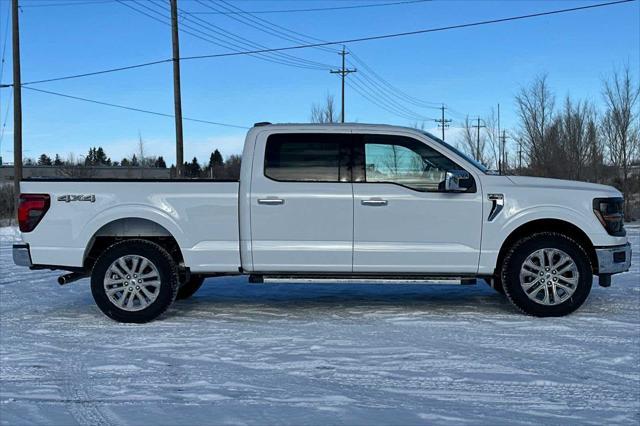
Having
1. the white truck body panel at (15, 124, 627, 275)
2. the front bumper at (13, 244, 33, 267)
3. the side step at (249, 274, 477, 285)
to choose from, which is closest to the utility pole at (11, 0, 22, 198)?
the front bumper at (13, 244, 33, 267)

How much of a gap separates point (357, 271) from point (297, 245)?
67 cm

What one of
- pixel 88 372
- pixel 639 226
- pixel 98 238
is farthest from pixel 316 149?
pixel 639 226

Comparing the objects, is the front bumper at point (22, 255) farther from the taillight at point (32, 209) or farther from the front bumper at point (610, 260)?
the front bumper at point (610, 260)

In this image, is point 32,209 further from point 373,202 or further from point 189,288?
point 373,202

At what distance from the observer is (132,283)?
5938 mm

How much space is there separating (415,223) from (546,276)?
57.0 inches

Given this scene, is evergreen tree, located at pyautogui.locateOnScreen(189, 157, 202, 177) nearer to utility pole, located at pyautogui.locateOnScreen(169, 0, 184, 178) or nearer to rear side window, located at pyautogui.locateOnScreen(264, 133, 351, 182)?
utility pole, located at pyautogui.locateOnScreen(169, 0, 184, 178)

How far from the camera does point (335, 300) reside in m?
7.05

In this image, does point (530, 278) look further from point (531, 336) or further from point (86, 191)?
point (86, 191)

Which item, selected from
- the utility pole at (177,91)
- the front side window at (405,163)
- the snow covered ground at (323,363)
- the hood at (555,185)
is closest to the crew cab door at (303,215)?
the front side window at (405,163)

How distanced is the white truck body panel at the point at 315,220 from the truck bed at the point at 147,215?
0.01 meters

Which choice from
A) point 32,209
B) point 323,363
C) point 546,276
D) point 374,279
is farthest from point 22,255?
point 546,276

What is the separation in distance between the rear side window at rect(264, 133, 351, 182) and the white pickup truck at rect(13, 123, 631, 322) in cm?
1

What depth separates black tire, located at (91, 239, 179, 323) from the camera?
19.4ft
